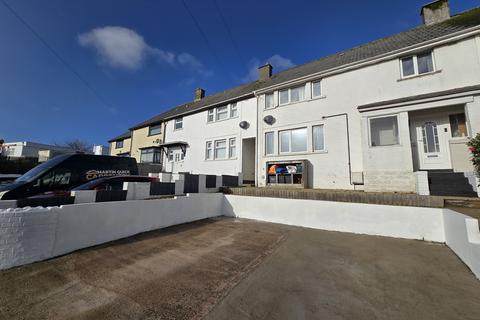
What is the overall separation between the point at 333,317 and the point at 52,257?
5362mm

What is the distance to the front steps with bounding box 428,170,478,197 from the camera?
20.0ft

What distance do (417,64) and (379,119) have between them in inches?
111

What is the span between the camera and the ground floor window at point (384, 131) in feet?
26.0

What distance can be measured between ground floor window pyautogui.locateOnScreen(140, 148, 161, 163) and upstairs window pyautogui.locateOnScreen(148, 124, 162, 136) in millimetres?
1747

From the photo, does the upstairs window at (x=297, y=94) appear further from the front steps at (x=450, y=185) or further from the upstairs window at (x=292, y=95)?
the front steps at (x=450, y=185)

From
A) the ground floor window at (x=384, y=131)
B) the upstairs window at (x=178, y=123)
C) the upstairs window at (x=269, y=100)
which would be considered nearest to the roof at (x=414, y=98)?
the ground floor window at (x=384, y=131)

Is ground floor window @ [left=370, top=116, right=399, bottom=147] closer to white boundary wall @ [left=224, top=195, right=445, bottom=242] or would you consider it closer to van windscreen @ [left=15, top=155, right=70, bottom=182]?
white boundary wall @ [left=224, top=195, right=445, bottom=242]

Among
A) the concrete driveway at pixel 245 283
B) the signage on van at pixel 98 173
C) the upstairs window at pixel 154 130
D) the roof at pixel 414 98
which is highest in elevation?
the upstairs window at pixel 154 130

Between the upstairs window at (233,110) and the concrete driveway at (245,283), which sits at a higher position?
the upstairs window at (233,110)

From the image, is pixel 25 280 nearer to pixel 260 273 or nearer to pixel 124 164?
pixel 260 273

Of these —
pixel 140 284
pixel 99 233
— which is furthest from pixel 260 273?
pixel 99 233

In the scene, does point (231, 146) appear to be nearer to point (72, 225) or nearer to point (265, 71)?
point (265, 71)

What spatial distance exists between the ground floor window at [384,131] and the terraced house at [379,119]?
0.03m

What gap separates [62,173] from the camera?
7.02 m
